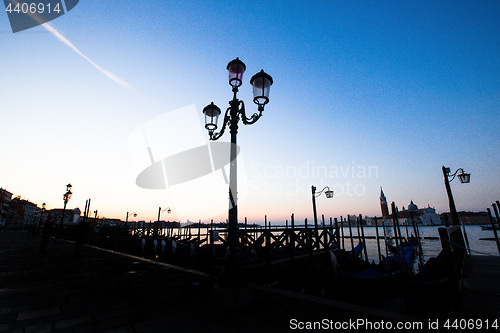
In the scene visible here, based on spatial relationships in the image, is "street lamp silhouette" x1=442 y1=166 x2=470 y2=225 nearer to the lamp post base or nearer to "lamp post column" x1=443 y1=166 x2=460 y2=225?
"lamp post column" x1=443 y1=166 x2=460 y2=225

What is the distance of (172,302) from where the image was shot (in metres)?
4.48

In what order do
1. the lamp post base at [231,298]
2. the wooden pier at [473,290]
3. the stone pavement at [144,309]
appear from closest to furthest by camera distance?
the stone pavement at [144,309]
the wooden pier at [473,290]
the lamp post base at [231,298]

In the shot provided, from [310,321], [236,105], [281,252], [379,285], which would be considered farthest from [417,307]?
[236,105]

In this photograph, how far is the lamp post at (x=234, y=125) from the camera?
4391 millimetres

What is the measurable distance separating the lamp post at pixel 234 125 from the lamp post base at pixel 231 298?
89 mm

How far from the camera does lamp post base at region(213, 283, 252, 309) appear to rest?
13.7 feet

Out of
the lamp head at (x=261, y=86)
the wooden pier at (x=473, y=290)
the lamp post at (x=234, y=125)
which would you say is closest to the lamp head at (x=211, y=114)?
the lamp post at (x=234, y=125)

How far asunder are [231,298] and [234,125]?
12.2 feet

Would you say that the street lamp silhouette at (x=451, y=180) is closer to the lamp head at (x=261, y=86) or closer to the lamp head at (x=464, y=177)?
the lamp head at (x=464, y=177)

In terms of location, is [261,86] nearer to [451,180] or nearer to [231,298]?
[231,298]

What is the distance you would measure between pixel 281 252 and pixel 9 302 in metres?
11.9

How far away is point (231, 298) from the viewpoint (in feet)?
13.8

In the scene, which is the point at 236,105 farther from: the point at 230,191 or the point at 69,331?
the point at 69,331

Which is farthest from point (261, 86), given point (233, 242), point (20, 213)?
point (20, 213)
